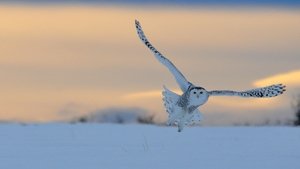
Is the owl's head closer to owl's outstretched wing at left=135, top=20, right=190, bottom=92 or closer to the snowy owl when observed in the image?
the snowy owl

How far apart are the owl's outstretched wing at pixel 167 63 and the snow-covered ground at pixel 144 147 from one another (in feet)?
3.19

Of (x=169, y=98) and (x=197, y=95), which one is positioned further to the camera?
(x=169, y=98)

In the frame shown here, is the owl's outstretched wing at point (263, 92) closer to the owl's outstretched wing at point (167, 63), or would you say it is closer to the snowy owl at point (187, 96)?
the snowy owl at point (187, 96)

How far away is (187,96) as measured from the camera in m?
13.4

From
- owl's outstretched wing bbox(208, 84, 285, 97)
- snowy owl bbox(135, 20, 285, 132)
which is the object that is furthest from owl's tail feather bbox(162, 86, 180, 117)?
owl's outstretched wing bbox(208, 84, 285, 97)

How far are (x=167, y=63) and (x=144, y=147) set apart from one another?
196 cm

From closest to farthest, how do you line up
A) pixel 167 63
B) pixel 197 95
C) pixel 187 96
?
pixel 197 95 < pixel 187 96 < pixel 167 63

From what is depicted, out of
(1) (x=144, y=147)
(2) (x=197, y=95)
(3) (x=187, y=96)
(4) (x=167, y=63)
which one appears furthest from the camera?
(1) (x=144, y=147)

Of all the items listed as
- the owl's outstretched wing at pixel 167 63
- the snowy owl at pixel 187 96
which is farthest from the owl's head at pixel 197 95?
the owl's outstretched wing at pixel 167 63

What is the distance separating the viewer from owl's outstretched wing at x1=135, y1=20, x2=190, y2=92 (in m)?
Result: 13.7

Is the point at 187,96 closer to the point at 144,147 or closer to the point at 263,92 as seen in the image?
the point at 263,92

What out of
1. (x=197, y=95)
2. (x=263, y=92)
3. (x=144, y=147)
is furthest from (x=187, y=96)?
(x=144, y=147)

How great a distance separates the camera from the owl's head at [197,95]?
13125 millimetres

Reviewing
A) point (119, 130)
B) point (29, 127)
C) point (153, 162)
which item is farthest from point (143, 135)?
point (153, 162)
